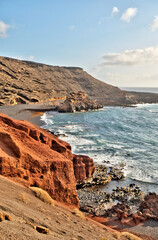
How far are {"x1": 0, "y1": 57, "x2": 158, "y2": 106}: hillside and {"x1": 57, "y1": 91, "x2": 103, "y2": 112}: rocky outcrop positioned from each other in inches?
768

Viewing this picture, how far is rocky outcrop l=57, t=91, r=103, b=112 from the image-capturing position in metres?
75.4

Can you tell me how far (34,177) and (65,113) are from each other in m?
63.3

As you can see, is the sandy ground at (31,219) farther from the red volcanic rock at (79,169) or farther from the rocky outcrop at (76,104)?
the rocky outcrop at (76,104)

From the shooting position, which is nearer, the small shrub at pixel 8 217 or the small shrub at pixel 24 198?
the small shrub at pixel 8 217

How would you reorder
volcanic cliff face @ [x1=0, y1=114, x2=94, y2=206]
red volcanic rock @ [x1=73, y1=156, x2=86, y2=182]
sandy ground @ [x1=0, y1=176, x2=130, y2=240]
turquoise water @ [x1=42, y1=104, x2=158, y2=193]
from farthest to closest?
turquoise water @ [x1=42, y1=104, x2=158, y2=193] < red volcanic rock @ [x1=73, y1=156, x2=86, y2=182] < volcanic cliff face @ [x1=0, y1=114, x2=94, y2=206] < sandy ground @ [x1=0, y1=176, x2=130, y2=240]

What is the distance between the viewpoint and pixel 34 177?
10.5m

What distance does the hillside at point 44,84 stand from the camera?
83.9 meters

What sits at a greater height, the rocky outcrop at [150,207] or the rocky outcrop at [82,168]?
the rocky outcrop at [82,168]

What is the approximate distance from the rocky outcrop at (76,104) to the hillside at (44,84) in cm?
Answer: 1950

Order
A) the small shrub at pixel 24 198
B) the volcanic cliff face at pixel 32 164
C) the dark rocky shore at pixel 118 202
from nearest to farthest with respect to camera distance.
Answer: the small shrub at pixel 24 198, the volcanic cliff face at pixel 32 164, the dark rocky shore at pixel 118 202

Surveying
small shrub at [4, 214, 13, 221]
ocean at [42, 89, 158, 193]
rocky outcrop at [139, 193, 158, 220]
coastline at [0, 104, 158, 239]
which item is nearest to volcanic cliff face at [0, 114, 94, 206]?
small shrub at [4, 214, 13, 221]

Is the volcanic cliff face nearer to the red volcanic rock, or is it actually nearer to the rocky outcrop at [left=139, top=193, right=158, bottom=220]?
the red volcanic rock

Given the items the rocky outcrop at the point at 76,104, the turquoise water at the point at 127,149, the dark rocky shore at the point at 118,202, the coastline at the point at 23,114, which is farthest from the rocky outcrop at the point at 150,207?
the rocky outcrop at the point at 76,104

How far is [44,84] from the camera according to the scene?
10725 cm
